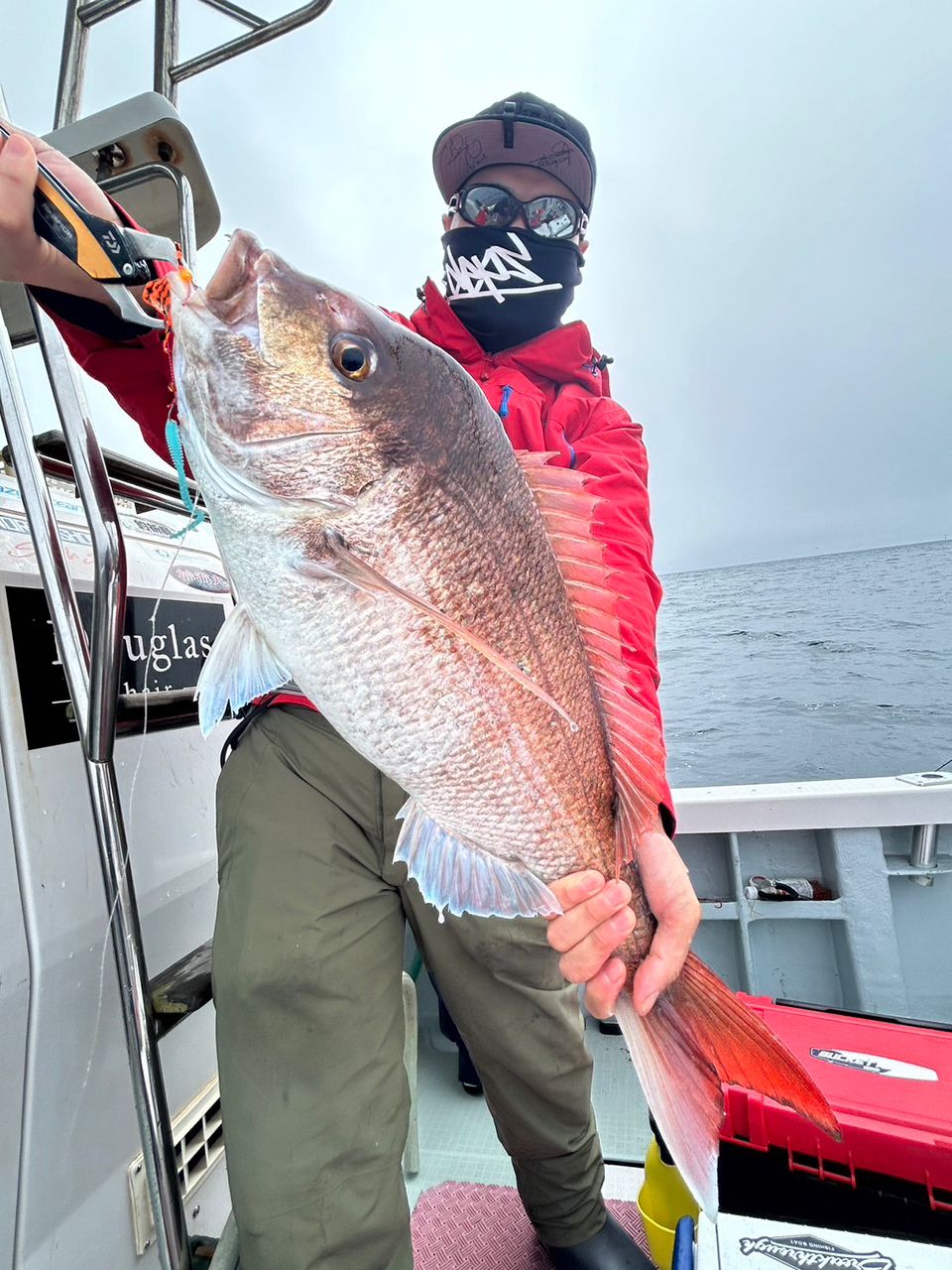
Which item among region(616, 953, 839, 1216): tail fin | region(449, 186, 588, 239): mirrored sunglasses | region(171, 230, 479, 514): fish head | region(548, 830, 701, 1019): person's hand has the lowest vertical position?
region(616, 953, 839, 1216): tail fin

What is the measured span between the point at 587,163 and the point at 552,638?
1.77m

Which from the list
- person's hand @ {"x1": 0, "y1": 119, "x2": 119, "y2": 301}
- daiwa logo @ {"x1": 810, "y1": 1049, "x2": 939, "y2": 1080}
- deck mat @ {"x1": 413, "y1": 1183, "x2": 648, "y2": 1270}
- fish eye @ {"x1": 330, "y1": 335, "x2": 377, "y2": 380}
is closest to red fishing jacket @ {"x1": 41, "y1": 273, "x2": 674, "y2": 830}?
person's hand @ {"x1": 0, "y1": 119, "x2": 119, "y2": 301}

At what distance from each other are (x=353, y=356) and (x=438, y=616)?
42 centimetres

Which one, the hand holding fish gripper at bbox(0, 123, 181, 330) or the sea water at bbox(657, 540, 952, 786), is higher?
the hand holding fish gripper at bbox(0, 123, 181, 330)

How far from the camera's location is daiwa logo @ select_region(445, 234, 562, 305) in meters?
2.02

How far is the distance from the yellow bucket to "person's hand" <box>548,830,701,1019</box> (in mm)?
830

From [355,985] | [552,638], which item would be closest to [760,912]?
[355,985]

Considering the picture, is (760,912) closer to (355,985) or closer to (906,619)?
(355,985)

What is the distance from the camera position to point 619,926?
126 centimetres

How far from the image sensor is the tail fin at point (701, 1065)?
1226mm

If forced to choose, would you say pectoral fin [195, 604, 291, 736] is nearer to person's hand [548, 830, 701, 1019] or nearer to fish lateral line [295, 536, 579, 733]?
fish lateral line [295, 536, 579, 733]

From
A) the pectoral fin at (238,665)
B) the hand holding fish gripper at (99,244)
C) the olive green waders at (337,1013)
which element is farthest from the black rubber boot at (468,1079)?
the hand holding fish gripper at (99,244)

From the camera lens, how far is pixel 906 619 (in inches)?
739

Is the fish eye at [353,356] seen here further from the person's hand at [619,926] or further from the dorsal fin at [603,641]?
the person's hand at [619,926]
